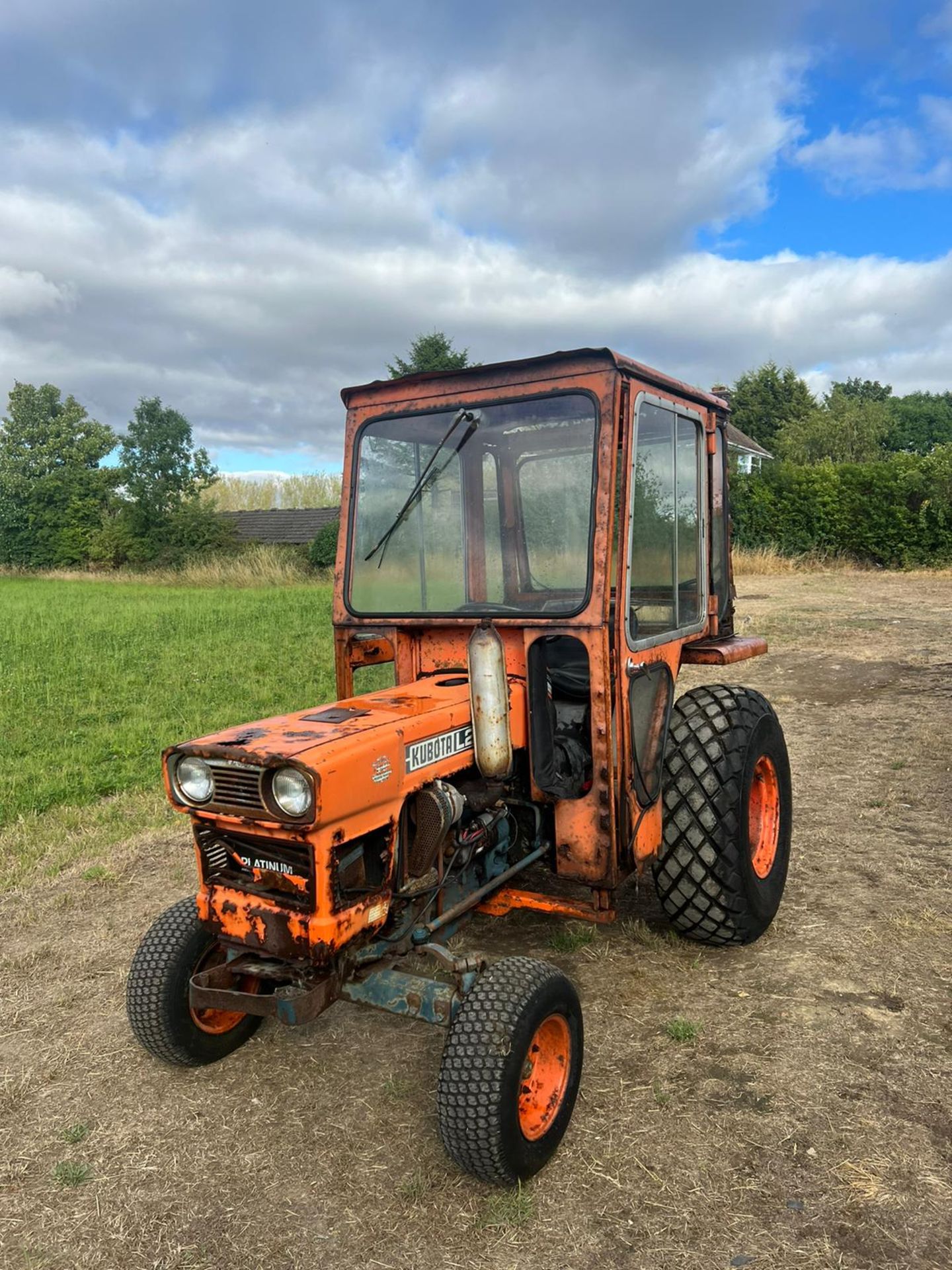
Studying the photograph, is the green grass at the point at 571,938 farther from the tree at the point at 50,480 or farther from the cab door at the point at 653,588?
the tree at the point at 50,480

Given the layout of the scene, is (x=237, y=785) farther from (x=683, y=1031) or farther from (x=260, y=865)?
(x=683, y=1031)

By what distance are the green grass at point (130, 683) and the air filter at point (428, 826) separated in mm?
4164

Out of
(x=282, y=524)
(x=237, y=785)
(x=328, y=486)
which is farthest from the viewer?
(x=328, y=486)

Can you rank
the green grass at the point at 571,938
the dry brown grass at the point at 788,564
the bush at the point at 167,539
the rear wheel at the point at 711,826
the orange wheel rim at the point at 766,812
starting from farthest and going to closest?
the bush at the point at 167,539
the dry brown grass at the point at 788,564
the orange wheel rim at the point at 766,812
the green grass at the point at 571,938
the rear wheel at the point at 711,826

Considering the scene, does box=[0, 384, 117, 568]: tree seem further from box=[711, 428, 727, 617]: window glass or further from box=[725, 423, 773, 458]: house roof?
box=[711, 428, 727, 617]: window glass

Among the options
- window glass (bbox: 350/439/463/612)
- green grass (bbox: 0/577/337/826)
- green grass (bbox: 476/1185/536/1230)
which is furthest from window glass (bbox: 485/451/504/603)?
green grass (bbox: 0/577/337/826)

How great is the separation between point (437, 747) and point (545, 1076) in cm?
106

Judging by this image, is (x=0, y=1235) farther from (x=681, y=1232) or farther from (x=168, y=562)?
(x=168, y=562)

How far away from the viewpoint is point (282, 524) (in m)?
36.0

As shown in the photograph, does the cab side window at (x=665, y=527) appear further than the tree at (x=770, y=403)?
No

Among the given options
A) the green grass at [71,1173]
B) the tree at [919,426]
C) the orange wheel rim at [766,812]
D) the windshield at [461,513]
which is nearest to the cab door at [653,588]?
the windshield at [461,513]

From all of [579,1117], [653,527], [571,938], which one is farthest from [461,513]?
[579,1117]

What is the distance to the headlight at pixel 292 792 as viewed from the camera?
2541mm

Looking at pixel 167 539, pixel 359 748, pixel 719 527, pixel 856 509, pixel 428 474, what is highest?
pixel 167 539
